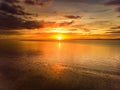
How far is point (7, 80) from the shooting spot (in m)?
28.1

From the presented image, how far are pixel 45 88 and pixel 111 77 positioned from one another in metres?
11.8

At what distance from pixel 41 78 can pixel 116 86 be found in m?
Result: 11.2

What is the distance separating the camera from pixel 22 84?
26219 millimetres

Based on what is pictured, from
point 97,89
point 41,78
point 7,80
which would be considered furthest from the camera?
point 41,78

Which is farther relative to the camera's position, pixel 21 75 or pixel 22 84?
pixel 21 75

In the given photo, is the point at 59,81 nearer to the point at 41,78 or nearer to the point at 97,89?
the point at 41,78

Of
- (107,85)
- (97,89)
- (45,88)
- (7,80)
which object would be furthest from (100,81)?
(7,80)

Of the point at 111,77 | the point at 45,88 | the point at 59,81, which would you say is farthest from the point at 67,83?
the point at 111,77

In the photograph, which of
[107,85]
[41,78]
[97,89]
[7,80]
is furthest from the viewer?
[41,78]

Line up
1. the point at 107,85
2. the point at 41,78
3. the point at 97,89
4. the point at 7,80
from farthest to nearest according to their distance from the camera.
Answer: the point at 41,78
the point at 7,80
the point at 107,85
the point at 97,89

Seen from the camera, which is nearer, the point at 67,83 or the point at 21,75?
the point at 67,83

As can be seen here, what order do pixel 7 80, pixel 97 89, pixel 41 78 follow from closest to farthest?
pixel 97 89 < pixel 7 80 < pixel 41 78

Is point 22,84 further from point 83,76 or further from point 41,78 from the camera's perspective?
point 83,76

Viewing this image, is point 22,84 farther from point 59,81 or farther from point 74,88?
point 74,88
